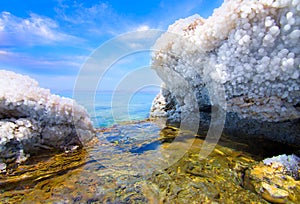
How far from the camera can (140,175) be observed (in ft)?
7.92

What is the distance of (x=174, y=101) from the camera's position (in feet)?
20.1

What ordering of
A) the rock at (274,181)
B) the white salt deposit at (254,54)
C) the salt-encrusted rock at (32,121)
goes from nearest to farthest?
the rock at (274,181) → the white salt deposit at (254,54) → the salt-encrusted rock at (32,121)

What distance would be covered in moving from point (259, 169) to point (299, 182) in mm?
419

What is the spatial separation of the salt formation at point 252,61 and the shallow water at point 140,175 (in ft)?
1.85

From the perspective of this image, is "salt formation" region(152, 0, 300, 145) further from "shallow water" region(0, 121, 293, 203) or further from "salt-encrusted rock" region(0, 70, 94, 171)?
"salt-encrusted rock" region(0, 70, 94, 171)

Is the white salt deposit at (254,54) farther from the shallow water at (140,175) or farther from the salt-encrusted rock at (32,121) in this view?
the salt-encrusted rock at (32,121)

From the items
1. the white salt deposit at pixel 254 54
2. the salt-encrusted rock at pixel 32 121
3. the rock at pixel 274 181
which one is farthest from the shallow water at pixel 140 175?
the white salt deposit at pixel 254 54

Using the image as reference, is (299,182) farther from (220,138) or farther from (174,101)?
(174,101)

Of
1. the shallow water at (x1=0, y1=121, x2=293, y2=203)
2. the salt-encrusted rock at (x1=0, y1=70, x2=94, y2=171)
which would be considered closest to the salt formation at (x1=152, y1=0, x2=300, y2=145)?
the shallow water at (x1=0, y1=121, x2=293, y2=203)

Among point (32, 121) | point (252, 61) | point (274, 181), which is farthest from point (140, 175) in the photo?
point (252, 61)

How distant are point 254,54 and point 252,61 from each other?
0.37ft

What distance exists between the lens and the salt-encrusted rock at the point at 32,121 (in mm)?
3006

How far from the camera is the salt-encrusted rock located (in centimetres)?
301

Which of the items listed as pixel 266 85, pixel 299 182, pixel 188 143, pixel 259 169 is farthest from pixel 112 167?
pixel 266 85
